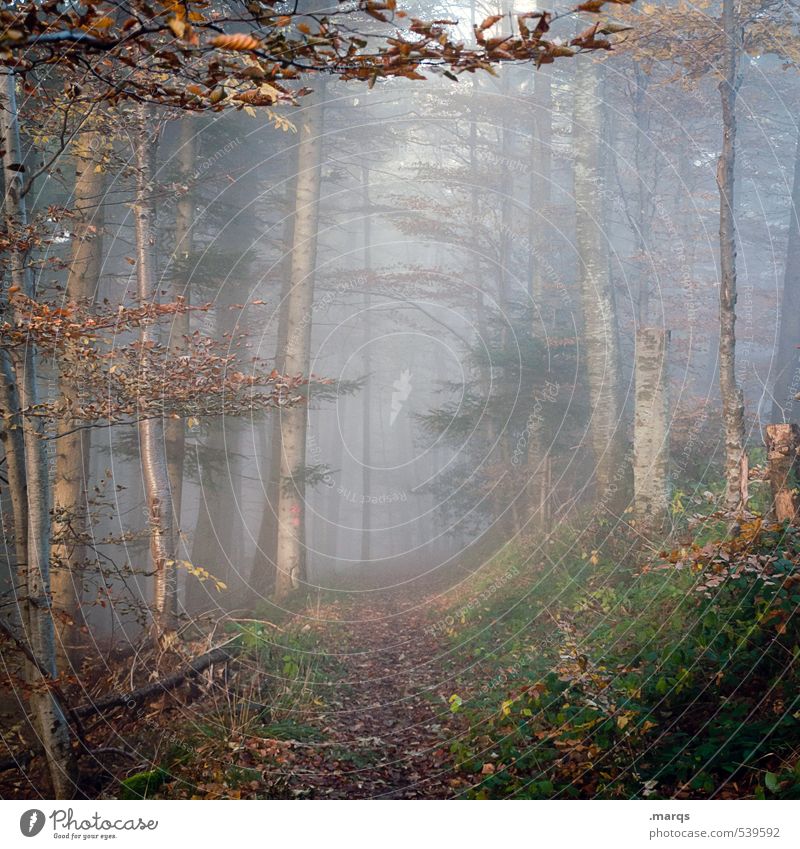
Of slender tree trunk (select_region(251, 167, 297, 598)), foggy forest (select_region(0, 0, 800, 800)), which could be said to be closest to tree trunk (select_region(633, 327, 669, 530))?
foggy forest (select_region(0, 0, 800, 800))

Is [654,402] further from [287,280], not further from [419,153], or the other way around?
[419,153]

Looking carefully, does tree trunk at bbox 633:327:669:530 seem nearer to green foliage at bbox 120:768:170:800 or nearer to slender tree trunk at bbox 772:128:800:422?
slender tree trunk at bbox 772:128:800:422

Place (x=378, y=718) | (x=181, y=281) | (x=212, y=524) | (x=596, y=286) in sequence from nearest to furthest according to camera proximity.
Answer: (x=378, y=718), (x=181, y=281), (x=596, y=286), (x=212, y=524)

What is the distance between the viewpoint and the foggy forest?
5000mm

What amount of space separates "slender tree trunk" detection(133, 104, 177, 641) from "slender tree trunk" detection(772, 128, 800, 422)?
409 inches

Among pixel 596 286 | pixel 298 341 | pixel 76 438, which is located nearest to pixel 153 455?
pixel 76 438

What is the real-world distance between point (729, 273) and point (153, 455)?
6702 millimetres

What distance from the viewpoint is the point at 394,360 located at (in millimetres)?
31312

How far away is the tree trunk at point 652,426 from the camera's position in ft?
30.0

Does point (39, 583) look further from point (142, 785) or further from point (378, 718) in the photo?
point (378, 718)

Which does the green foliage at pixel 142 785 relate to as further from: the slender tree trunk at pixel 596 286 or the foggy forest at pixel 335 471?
the slender tree trunk at pixel 596 286

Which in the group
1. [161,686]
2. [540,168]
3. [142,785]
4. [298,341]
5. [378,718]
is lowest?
[378,718]

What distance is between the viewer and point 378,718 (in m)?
7.16

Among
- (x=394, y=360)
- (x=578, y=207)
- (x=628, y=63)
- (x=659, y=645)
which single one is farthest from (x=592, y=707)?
(x=394, y=360)
